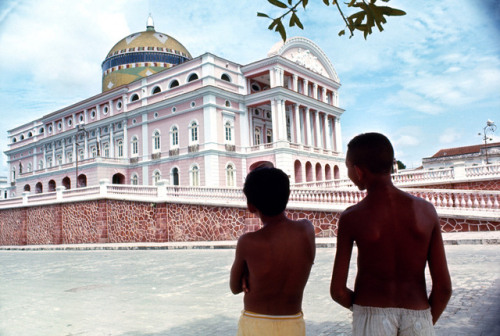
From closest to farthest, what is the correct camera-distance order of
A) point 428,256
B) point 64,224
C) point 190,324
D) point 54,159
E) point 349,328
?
point 428,256
point 349,328
point 190,324
point 64,224
point 54,159

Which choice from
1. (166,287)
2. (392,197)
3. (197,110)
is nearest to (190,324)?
(166,287)

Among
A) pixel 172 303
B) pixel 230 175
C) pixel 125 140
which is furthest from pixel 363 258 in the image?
pixel 125 140

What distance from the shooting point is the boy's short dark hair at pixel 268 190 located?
2.20 m

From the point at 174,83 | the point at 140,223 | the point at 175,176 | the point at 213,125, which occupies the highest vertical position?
the point at 174,83

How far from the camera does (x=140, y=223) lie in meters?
19.6

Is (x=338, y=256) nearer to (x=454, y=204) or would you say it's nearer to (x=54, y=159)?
(x=454, y=204)

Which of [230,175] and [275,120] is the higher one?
[275,120]

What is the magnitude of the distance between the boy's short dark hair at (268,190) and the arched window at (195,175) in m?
29.4

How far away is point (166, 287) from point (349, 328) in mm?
3640

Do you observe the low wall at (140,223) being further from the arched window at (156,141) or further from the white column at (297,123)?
the white column at (297,123)

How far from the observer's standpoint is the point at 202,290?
6.56 meters

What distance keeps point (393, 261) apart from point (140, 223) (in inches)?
733

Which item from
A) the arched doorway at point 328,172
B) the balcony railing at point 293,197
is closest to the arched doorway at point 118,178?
the balcony railing at point 293,197

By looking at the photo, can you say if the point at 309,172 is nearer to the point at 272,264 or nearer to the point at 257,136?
the point at 257,136
